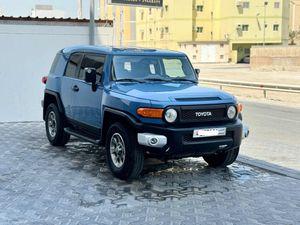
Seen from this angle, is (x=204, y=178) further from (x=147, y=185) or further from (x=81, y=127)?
(x=81, y=127)

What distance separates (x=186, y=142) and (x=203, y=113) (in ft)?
1.65

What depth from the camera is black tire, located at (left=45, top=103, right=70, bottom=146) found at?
370 inches

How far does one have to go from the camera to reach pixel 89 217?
225 inches

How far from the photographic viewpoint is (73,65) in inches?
360

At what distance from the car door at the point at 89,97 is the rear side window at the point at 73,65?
0.69 ft

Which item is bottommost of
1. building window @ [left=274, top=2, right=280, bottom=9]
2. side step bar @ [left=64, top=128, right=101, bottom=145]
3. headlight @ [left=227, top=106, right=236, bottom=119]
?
side step bar @ [left=64, top=128, right=101, bottom=145]

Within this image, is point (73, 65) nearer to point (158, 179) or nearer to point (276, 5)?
point (158, 179)

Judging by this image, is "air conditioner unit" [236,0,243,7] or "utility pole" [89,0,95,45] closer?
"utility pole" [89,0,95,45]

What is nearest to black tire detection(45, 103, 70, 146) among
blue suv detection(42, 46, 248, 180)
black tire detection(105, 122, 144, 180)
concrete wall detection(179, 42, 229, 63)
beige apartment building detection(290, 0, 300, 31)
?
blue suv detection(42, 46, 248, 180)

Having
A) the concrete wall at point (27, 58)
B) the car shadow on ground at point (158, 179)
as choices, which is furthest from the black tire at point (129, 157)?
the concrete wall at point (27, 58)

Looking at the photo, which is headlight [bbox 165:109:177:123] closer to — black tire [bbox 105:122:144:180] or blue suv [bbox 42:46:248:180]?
blue suv [bbox 42:46:248:180]

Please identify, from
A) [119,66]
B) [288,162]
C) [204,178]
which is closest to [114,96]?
[119,66]

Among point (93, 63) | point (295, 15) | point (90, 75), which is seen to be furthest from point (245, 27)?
point (90, 75)

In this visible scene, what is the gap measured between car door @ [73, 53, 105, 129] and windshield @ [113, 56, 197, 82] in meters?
0.34
